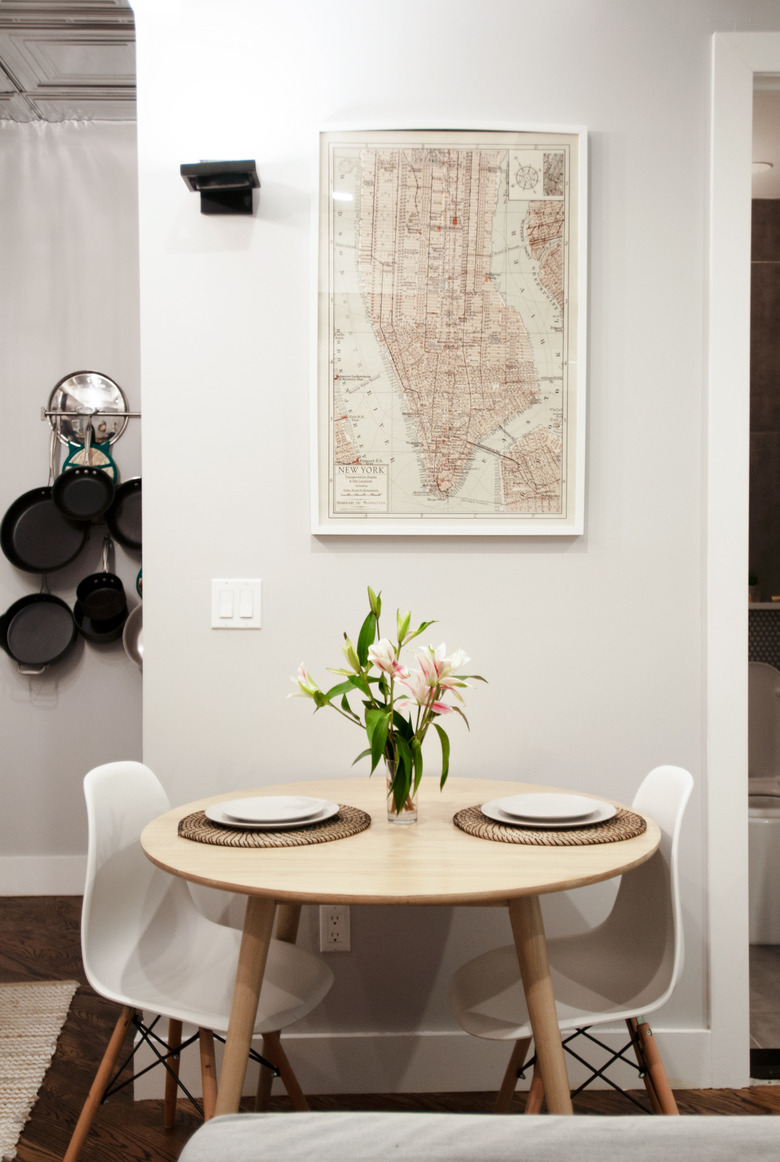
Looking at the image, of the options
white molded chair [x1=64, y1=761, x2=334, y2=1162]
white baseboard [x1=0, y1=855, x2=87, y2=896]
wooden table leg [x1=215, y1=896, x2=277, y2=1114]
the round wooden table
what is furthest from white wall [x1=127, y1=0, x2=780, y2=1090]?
white baseboard [x1=0, y1=855, x2=87, y2=896]

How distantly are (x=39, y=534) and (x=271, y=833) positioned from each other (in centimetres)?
225

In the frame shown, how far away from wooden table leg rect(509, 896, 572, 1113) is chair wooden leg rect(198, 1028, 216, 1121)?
0.56 m

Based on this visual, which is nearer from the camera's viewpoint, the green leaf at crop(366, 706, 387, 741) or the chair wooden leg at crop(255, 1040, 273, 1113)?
the green leaf at crop(366, 706, 387, 741)

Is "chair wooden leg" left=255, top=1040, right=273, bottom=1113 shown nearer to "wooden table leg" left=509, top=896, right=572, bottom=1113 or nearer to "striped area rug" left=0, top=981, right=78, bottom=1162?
"striped area rug" left=0, top=981, right=78, bottom=1162

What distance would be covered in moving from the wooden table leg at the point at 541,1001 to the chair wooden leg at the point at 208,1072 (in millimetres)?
563

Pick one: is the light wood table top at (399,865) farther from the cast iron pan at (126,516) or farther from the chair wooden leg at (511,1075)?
the cast iron pan at (126,516)

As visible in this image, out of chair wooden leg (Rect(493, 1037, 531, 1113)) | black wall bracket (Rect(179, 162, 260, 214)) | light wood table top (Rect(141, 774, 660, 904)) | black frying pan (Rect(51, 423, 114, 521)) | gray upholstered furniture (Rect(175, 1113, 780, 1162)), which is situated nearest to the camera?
gray upholstered furniture (Rect(175, 1113, 780, 1162))

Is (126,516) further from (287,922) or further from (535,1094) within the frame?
(535,1094)

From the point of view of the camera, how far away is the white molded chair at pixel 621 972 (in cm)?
142

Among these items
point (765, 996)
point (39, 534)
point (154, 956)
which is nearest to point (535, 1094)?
point (154, 956)

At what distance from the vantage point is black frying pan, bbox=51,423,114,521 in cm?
321

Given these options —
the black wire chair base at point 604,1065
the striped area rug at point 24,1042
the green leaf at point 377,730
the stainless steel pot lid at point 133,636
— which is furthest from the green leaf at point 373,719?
the stainless steel pot lid at point 133,636

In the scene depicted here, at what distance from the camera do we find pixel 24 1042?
2162mm

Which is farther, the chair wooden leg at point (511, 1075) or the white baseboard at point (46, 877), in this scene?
the white baseboard at point (46, 877)
